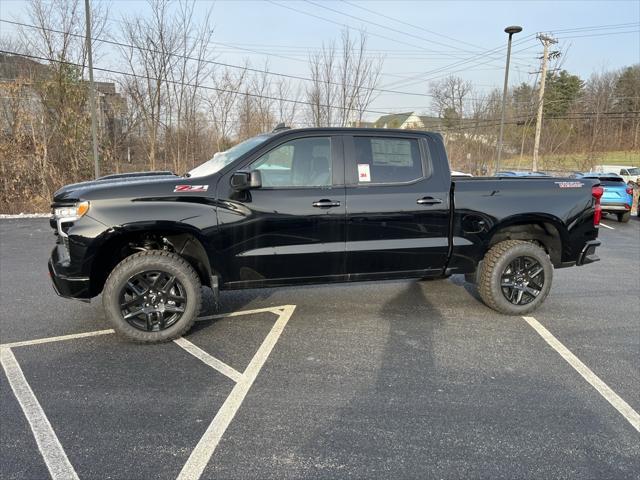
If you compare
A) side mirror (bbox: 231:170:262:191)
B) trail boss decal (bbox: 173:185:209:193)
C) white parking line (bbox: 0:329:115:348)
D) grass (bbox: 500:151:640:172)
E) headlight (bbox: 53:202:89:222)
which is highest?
grass (bbox: 500:151:640:172)

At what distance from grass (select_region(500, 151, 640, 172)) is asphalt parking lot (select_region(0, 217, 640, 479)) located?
32414 millimetres

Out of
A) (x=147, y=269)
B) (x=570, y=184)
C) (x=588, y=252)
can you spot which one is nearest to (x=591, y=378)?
(x=588, y=252)

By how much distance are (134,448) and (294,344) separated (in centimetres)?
170

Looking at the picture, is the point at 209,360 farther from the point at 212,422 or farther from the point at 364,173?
the point at 364,173

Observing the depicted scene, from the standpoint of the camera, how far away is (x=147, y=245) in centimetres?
425

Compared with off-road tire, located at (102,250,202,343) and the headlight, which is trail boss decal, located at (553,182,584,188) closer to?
off-road tire, located at (102,250,202,343)

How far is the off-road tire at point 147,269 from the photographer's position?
12.5 ft

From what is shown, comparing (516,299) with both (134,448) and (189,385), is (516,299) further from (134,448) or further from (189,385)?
(134,448)

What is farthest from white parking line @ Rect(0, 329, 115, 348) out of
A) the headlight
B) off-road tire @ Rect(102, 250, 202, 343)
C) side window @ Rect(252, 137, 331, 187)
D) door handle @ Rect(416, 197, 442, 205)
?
door handle @ Rect(416, 197, 442, 205)

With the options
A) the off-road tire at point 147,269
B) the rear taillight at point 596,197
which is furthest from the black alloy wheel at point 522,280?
the off-road tire at point 147,269

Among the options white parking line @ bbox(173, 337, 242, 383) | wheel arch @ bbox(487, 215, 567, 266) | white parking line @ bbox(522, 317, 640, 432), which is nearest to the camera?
white parking line @ bbox(522, 317, 640, 432)

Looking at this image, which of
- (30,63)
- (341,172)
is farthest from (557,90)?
(341,172)

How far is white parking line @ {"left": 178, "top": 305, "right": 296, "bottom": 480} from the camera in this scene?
2.39 m

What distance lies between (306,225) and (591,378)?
263 centimetres
